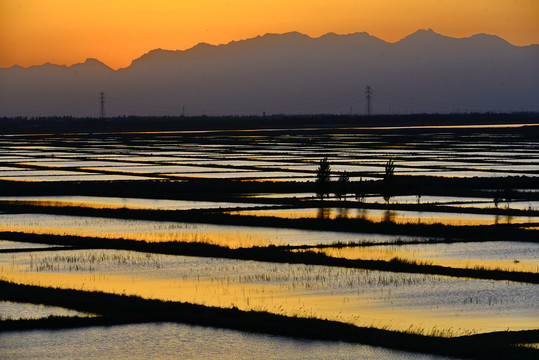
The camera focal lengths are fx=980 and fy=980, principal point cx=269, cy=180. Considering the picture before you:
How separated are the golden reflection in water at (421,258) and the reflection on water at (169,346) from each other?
6792 millimetres

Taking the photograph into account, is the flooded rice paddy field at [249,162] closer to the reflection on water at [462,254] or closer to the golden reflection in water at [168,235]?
the golden reflection in water at [168,235]

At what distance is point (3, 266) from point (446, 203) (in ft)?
53.1

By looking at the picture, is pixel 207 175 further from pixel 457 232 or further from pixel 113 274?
pixel 113 274

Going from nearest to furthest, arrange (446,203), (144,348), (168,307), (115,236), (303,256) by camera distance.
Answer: (144,348) → (168,307) → (303,256) → (115,236) → (446,203)

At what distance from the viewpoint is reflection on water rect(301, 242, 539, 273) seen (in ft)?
62.7

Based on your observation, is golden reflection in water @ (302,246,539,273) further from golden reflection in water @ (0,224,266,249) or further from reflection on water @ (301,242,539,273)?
golden reflection in water @ (0,224,266,249)

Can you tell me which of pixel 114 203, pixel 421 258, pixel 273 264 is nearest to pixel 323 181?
pixel 114 203

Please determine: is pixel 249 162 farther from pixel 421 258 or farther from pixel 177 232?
pixel 421 258

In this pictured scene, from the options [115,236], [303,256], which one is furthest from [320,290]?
[115,236]

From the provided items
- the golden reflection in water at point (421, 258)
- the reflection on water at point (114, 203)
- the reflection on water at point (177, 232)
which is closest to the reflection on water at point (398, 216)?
the reflection on water at point (114, 203)

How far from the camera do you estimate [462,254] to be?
20.5 meters

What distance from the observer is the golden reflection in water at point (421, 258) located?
61.6 feet

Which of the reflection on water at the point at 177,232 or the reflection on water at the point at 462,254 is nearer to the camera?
the reflection on water at the point at 462,254

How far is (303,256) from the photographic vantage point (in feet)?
65.0
